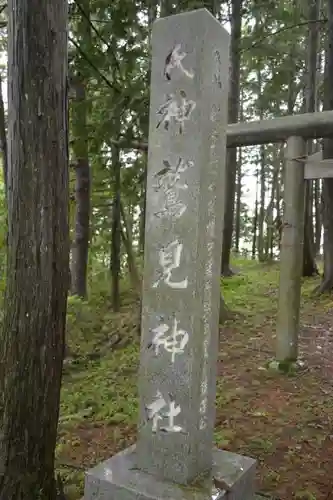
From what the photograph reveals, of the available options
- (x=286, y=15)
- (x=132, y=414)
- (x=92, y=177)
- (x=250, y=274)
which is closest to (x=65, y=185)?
(x=132, y=414)

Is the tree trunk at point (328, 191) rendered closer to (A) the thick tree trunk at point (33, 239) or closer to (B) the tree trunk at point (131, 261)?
(B) the tree trunk at point (131, 261)

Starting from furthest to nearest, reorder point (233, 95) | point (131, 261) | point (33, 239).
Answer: point (233, 95)
point (131, 261)
point (33, 239)

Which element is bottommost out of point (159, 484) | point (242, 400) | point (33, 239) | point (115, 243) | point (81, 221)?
point (242, 400)

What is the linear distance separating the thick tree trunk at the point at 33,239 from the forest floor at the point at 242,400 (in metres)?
0.90

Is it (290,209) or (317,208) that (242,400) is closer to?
(290,209)

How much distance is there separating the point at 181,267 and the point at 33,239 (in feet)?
3.39

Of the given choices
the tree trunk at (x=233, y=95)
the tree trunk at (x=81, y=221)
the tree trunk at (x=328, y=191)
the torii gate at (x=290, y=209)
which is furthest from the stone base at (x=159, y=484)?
the tree trunk at (x=328, y=191)

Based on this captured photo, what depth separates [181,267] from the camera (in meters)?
2.67

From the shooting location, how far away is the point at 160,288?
2729 mm

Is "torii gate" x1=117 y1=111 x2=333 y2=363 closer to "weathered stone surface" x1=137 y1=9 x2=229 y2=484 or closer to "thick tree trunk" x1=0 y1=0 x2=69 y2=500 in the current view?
"weathered stone surface" x1=137 y1=9 x2=229 y2=484

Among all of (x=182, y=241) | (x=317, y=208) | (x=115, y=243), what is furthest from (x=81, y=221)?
(x=317, y=208)

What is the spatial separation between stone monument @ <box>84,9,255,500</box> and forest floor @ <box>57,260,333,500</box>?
48.4 inches

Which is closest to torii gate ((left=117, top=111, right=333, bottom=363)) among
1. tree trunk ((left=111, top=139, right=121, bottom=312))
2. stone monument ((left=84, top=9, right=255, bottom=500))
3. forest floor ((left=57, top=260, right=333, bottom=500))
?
forest floor ((left=57, top=260, right=333, bottom=500))

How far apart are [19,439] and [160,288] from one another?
1430mm
